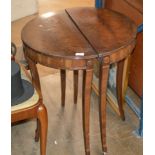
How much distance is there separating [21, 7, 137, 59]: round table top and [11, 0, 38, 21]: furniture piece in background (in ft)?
6.67

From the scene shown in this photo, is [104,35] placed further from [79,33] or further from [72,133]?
Answer: [72,133]

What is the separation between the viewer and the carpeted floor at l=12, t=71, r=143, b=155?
7.29 ft

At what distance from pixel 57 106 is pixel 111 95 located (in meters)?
0.41

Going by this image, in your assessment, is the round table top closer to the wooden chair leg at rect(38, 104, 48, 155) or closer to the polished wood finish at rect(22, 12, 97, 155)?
the polished wood finish at rect(22, 12, 97, 155)

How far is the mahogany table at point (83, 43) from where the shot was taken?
1819 millimetres

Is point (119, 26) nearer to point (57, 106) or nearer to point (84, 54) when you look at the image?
point (84, 54)

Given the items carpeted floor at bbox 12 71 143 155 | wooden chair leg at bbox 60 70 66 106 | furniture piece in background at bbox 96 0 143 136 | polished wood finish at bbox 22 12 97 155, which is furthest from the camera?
wooden chair leg at bbox 60 70 66 106

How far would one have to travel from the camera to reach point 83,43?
1.89m

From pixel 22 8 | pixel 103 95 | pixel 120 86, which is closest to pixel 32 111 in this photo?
pixel 103 95

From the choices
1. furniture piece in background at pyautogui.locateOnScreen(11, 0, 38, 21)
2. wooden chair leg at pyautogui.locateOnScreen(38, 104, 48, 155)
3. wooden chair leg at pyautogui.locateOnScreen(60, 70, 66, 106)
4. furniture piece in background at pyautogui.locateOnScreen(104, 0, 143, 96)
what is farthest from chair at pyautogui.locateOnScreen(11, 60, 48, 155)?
furniture piece in background at pyautogui.locateOnScreen(11, 0, 38, 21)

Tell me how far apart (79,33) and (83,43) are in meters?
0.13

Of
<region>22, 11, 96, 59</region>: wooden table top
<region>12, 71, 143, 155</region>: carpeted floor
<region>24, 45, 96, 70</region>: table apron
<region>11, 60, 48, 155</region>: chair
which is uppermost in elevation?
<region>22, 11, 96, 59</region>: wooden table top
